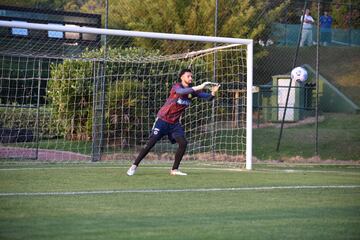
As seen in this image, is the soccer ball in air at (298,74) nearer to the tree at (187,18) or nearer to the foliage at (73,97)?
the tree at (187,18)

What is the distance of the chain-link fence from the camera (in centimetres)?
1845

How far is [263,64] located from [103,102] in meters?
9.84

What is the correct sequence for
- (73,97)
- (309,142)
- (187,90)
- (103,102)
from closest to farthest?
(187,90) < (103,102) < (73,97) < (309,142)

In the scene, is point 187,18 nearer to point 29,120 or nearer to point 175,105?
point 29,120

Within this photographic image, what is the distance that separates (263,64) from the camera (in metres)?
26.3

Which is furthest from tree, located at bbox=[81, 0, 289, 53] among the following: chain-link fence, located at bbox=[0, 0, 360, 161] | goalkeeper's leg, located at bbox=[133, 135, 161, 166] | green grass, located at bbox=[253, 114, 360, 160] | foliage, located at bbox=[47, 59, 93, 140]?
goalkeeper's leg, located at bbox=[133, 135, 161, 166]

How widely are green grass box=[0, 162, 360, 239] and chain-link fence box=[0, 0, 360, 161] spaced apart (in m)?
4.13

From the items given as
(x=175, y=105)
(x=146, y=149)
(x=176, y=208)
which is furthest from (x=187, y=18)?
(x=176, y=208)

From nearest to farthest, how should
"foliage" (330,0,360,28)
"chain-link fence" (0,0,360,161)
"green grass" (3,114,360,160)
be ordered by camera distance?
"chain-link fence" (0,0,360,161) < "green grass" (3,114,360,160) < "foliage" (330,0,360,28)

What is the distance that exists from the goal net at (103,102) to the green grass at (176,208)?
4.83 meters

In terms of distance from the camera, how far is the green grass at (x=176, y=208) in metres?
7.18

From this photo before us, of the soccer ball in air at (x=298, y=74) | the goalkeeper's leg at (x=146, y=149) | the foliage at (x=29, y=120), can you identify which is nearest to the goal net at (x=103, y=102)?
the foliage at (x=29, y=120)

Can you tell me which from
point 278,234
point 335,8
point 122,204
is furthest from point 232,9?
point 278,234

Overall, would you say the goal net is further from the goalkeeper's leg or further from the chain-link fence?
the goalkeeper's leg
